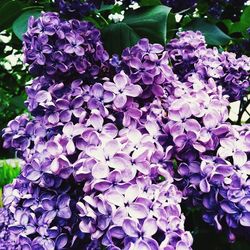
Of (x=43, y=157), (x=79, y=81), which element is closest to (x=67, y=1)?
(x=79, y=81)

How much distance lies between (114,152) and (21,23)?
0.41 meters

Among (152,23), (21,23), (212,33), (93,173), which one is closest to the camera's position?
(93,173)

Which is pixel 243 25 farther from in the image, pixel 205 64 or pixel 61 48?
pixel 61 48

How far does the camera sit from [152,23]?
36.9 inches

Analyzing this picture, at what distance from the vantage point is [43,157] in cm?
79

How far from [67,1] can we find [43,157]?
0.35 meters

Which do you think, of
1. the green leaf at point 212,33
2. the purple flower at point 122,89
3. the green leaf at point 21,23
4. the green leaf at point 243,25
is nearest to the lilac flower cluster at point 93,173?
the purple flower at point 122,89

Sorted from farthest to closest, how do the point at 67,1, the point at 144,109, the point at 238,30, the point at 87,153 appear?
the point at 238,30
the point at 67,1
the point at 144,109
the point at 87,153

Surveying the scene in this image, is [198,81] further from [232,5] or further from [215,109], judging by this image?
[232,5]

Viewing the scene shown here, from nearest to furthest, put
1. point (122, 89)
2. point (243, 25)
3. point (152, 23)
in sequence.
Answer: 1. point (122, 89)
2. point (152, 23)
3. point (243, 25)

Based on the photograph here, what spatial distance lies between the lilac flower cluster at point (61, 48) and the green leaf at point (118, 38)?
54 millimetres

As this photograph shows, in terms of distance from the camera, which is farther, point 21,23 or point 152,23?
point 21,23

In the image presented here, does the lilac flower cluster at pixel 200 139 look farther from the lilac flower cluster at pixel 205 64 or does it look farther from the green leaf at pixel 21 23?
the green leaf at pixel 21 23

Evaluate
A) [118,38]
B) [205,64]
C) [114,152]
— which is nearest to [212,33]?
[205,64]
